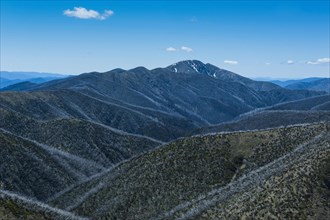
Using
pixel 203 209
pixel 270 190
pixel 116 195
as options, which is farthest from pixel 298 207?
pixel 116 195

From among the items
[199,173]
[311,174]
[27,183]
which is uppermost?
[311,174]

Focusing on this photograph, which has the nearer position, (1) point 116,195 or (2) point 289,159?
(2) point 289,159

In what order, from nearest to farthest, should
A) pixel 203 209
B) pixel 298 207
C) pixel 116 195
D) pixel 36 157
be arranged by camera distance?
pixel 298 207 < pixel 203 209 < pixel 116 195 < pixel 36 157

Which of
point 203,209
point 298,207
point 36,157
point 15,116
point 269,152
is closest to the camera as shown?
point 298,207

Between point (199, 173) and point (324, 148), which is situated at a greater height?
point (324, 148)

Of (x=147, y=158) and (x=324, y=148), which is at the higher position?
(x=324, y=148)

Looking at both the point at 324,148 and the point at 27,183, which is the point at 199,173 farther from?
the point at 27,183

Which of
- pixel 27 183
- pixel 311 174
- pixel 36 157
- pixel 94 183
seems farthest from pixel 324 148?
pixel 36 157

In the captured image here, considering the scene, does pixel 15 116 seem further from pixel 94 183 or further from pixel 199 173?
pixel 199 173

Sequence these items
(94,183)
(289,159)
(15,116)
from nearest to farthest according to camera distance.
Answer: (289,159), (94,183), (15,116)
